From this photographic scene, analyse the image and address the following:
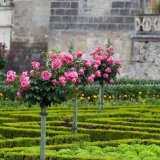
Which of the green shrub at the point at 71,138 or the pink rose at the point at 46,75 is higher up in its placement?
the pink rose at the point at 46,75

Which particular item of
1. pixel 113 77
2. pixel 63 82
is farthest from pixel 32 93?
pixel 113 77

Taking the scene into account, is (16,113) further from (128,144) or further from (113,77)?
(128,144)

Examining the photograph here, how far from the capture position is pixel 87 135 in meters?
14.3

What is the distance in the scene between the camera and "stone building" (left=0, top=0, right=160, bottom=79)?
26203mm

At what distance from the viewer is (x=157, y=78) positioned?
26156mm

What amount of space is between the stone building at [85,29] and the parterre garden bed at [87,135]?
630cm

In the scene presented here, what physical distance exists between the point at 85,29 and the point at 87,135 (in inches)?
528

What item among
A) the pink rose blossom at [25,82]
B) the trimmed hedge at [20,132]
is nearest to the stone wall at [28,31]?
the trimmed hedge at [20,132]

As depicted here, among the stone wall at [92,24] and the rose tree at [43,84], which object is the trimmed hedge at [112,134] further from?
the stone wall at [92,24]

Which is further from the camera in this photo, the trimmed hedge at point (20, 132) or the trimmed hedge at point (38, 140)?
the trimmed hedge at point (20, 132)

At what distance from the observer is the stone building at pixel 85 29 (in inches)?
1032

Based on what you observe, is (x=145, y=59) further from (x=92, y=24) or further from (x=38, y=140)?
(x=38, y=140)

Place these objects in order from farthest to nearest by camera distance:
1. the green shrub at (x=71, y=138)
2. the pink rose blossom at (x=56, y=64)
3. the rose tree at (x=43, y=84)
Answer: the green shrub at (x=71, y=138) < the pink rose blossom at (x=56, y=64) < the rose tree at (x=43, y=84)

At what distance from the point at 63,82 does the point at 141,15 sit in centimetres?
1553
